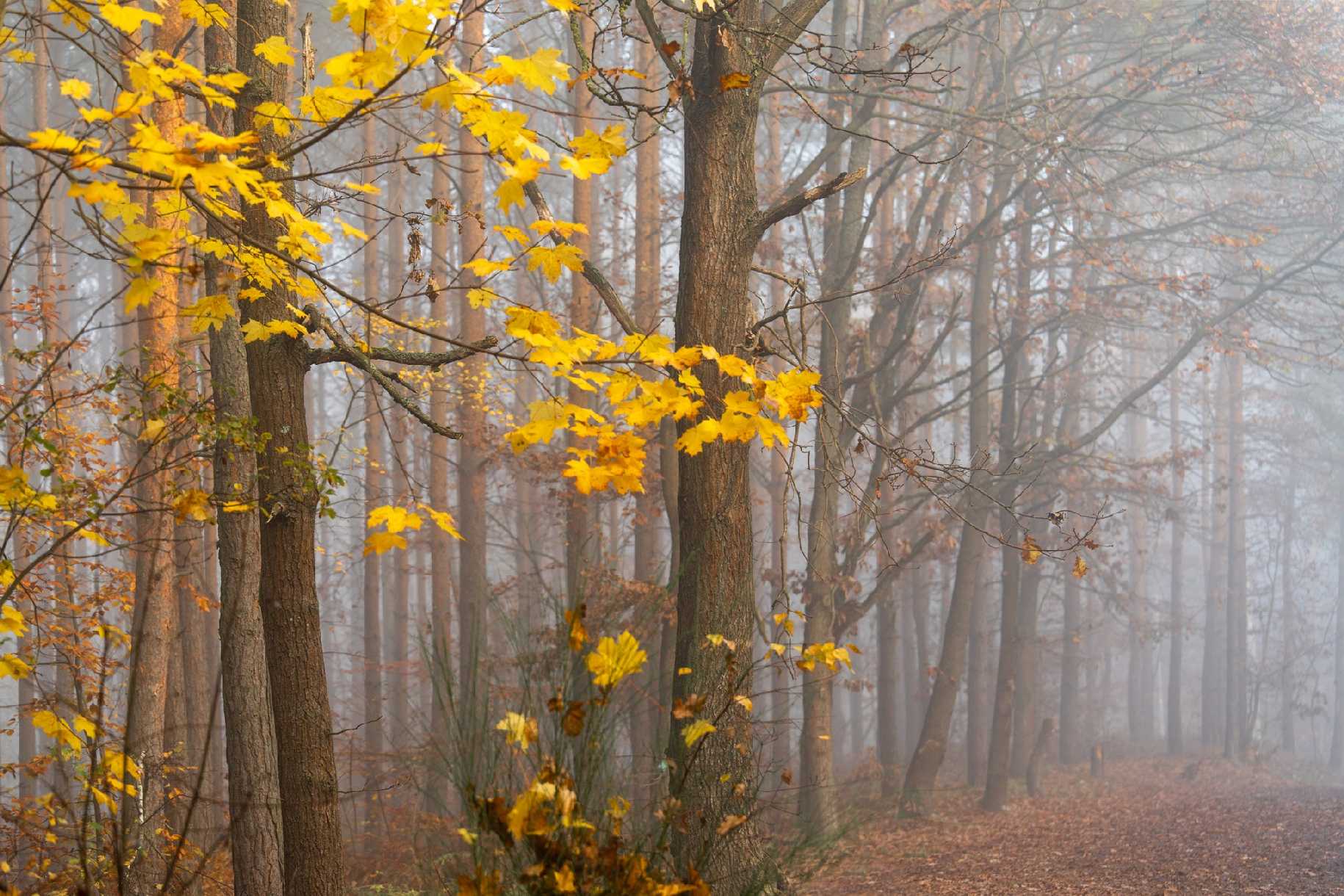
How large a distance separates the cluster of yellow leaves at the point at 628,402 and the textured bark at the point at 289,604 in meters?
1.49

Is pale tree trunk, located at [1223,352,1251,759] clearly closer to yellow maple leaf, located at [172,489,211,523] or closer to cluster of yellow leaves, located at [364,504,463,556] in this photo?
yellow maple leaf, located at [172,489,211,523]

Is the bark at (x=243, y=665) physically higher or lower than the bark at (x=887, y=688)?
higher

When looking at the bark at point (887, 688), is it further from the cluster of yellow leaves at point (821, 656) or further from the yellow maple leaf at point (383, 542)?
the yellow maple leaf at point (383, 542)

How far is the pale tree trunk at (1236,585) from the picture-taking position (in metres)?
22.8

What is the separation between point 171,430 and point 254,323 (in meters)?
0.90

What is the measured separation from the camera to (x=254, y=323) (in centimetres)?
396

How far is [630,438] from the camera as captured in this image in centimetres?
346

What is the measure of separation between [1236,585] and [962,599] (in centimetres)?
1347

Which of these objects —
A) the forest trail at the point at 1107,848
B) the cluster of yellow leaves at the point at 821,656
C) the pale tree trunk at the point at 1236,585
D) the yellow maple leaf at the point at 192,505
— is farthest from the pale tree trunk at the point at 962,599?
the pale tree trunk at the point at 1236,585

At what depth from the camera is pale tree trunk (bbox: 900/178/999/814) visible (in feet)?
43.8

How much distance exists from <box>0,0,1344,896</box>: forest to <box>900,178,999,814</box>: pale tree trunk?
0.07 metres

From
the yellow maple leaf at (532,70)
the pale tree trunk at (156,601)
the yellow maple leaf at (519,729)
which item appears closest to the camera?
the yellow maple leaf at (519,729)

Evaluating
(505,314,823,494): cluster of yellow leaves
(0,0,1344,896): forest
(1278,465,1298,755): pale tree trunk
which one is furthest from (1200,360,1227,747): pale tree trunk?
(505,314,823,494): cluster of yellow leaves

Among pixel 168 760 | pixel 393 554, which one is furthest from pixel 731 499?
pixel 393 554
